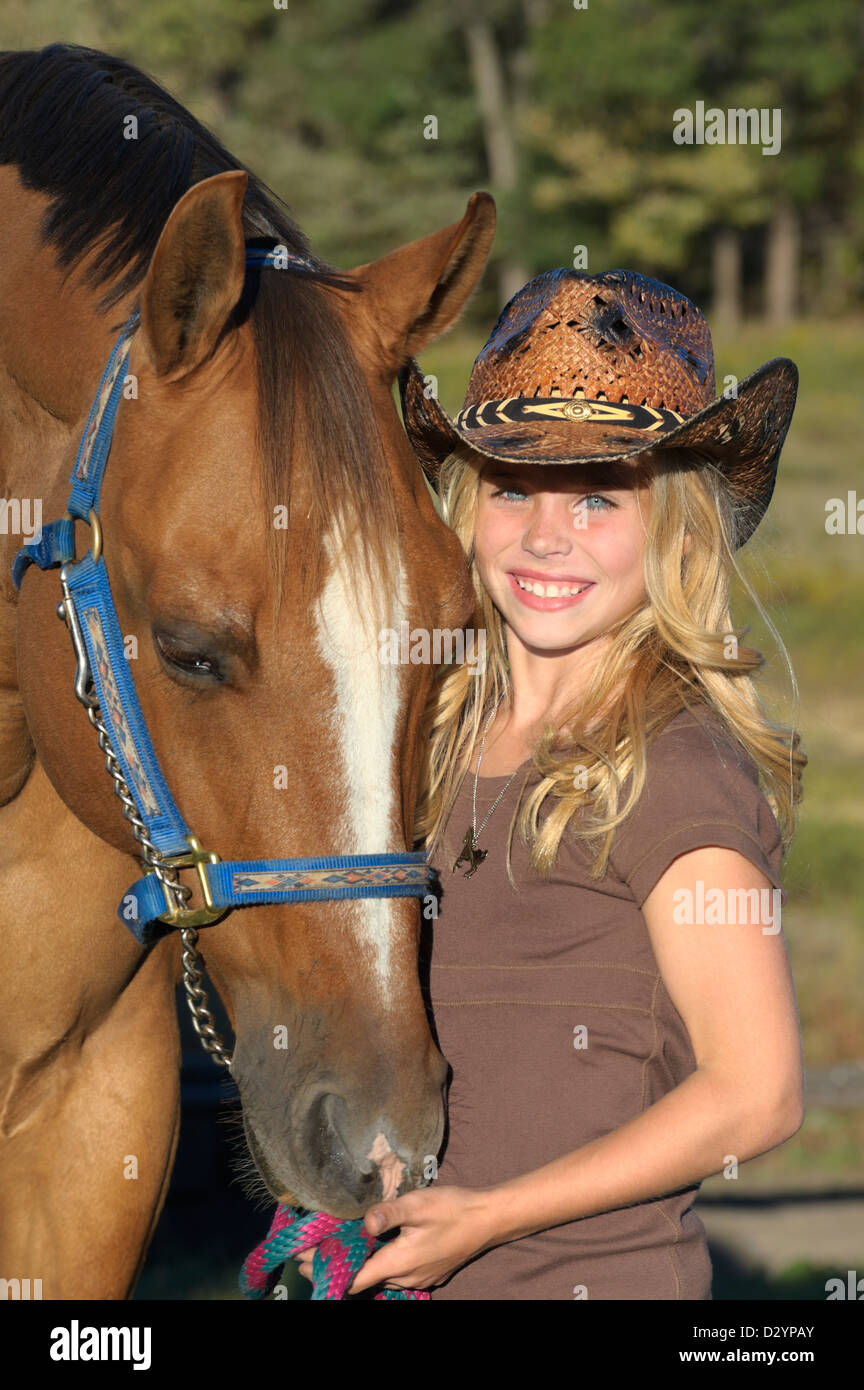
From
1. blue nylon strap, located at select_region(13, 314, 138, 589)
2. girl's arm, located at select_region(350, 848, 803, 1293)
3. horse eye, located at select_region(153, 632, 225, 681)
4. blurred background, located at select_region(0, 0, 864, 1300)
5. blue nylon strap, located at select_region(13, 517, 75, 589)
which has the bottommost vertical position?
girl's arm, located at select_region(350, 848, 803, 1293)

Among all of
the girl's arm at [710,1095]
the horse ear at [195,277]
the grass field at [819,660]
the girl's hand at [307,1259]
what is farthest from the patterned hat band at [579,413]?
the girl's hand at [307,1259]

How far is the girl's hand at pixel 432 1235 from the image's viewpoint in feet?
6.21


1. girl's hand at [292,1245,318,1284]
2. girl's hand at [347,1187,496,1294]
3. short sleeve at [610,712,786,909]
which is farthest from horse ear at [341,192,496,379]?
girl's hand at [292,1245,318,1284]

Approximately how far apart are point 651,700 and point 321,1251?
99 cm

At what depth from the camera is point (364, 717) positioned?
1876 millimetres

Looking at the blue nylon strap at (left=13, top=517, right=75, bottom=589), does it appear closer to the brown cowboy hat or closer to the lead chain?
the lead chain

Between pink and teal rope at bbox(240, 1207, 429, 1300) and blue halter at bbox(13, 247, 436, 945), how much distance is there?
457 millimetres

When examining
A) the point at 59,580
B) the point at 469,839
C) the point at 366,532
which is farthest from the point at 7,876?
the point at 366,532

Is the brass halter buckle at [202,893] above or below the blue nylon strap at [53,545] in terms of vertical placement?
below

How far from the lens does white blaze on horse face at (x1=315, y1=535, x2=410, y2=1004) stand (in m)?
1.87

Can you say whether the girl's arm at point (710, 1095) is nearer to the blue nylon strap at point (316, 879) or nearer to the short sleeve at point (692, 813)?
the short sleeve at point (692, 813)

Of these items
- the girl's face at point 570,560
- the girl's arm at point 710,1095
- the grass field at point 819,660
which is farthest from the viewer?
the grass field at point 819,660

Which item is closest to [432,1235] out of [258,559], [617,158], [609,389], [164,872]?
[164,872]

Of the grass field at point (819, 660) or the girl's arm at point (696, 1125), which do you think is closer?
the girl's arm at point (696, 1125)
